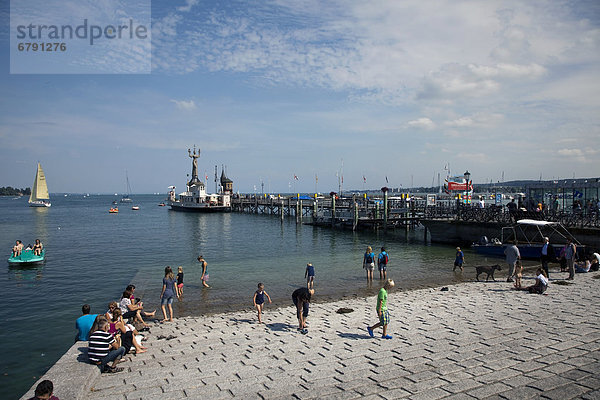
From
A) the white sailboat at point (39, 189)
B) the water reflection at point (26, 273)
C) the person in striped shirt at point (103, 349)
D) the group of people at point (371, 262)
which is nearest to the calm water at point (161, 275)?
the water reflection at point (26, 273)

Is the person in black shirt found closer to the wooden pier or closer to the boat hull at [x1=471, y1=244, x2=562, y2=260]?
the boat hull at [x1=471, y1=244, x2=562, y2=260]

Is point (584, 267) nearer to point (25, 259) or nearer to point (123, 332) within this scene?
point (123, 332)

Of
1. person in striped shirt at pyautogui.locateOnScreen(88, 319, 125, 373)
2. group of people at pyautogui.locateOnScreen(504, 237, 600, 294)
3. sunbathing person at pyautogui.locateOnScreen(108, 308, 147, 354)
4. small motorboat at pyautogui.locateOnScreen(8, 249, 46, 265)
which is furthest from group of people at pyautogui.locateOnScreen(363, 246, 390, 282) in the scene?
small motorboat at pyautogui.locateOnScreen(8, 249, 46, 265)

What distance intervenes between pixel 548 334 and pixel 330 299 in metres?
7.95

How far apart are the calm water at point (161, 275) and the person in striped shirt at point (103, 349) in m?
2.44

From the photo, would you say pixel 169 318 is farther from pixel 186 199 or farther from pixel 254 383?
pixel 186 199

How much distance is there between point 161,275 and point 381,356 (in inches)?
669

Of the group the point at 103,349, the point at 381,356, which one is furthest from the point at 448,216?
the point at 103,349

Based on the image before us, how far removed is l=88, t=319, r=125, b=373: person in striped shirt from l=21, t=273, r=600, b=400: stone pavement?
0.27 meters

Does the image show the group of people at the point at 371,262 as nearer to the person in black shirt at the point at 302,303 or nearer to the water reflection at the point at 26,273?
the person in black shirt at the point at 302,303

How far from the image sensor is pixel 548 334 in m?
9.90

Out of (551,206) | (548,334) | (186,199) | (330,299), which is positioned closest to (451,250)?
(551,206)

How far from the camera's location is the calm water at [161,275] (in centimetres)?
1274

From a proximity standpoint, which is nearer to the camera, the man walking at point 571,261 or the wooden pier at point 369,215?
the man walking at point 571,261
